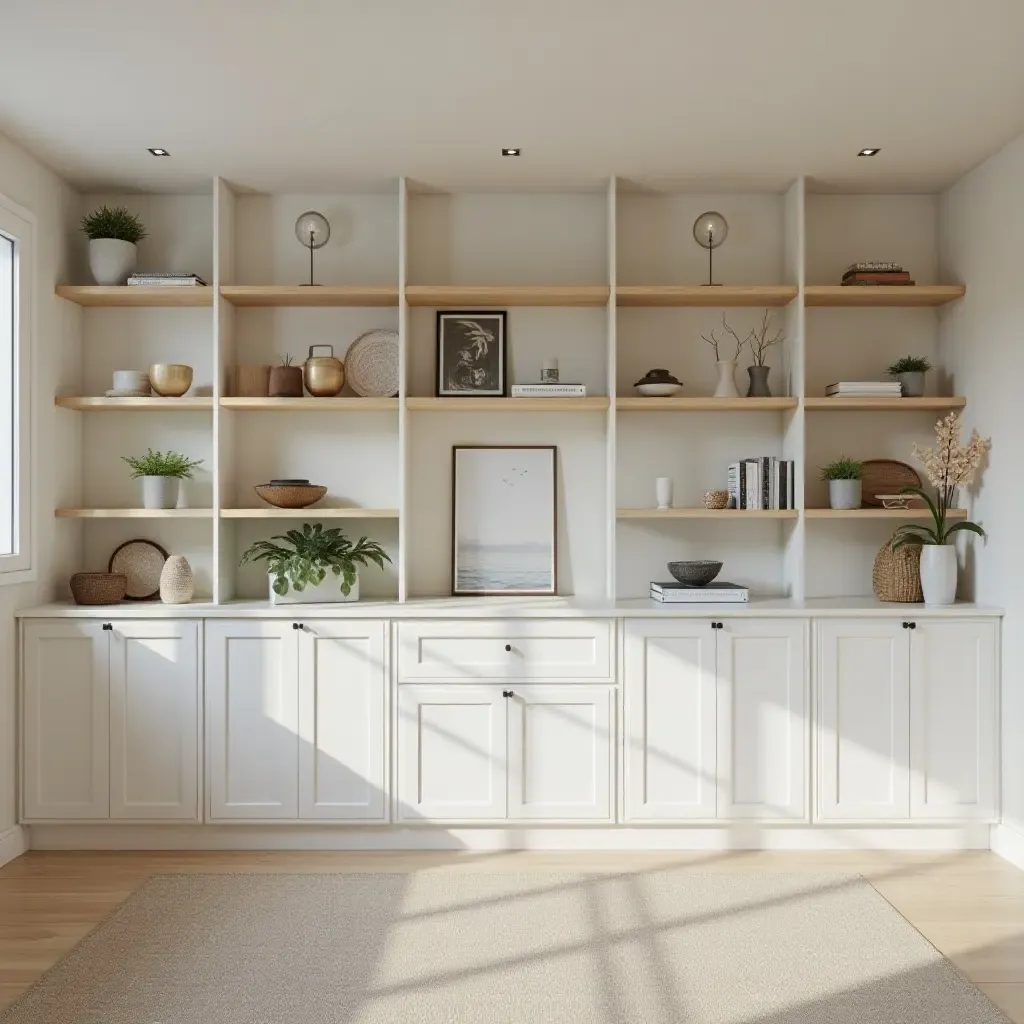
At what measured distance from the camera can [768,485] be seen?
441cm

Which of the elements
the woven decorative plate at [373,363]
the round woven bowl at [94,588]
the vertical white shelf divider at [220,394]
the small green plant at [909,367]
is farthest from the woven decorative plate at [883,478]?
the round woven bowl at [94,588]

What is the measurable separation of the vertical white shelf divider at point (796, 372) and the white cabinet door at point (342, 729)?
176 centimetres

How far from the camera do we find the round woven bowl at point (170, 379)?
4.41 metres

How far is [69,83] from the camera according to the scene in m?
3.43

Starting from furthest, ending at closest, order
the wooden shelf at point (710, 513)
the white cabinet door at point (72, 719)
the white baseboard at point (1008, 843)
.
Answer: the wooden shelf at point (710, 513)
the white cabinet door at point (72, 719)
the white baseboard at point (1008, 843)

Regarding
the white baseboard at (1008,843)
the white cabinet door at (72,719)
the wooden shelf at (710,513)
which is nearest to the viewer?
the white baseboard at (1008,843)

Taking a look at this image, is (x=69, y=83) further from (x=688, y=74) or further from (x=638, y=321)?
(x=638, y=321)

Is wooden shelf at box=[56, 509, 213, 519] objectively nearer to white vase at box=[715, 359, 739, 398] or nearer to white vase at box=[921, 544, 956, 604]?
white vase at box=[715, 359, 739, 398]

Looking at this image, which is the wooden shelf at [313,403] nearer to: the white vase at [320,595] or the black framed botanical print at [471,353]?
the black framed botanical print at [471,353]

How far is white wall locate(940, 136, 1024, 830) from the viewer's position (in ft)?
13.0

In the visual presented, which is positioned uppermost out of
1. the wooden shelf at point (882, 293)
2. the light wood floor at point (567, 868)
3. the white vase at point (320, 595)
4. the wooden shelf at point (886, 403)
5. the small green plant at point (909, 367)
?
the wooden shelf at point (882, 293)

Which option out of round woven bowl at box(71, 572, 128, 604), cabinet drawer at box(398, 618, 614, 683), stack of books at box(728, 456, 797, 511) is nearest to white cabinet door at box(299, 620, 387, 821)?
cabinet drawer at box(398, 618, 614, 683)

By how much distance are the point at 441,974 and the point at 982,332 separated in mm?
3163

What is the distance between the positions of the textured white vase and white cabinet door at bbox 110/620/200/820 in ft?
0.66
